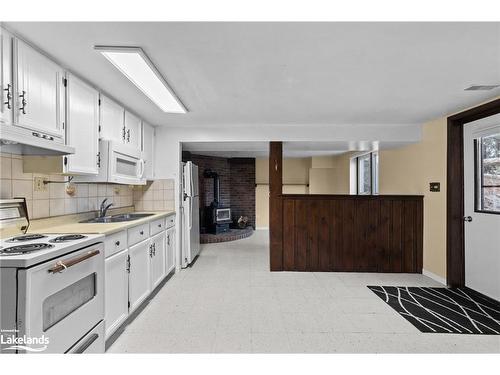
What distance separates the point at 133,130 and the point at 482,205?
3951 millimetres

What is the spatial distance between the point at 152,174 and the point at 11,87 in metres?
2.42

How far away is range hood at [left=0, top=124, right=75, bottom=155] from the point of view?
5.07 ft

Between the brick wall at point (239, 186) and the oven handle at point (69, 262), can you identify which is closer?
the oven handle at point (69, 262)

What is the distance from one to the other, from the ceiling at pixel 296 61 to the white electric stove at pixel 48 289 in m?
1.18

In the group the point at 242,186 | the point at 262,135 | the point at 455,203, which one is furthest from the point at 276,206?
the point at 242,186

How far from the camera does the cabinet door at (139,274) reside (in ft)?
8.20

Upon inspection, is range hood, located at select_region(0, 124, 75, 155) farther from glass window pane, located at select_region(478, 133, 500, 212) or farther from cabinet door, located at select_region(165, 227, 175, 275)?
glass window pane, located at select_region(478, 133, 500, 212)

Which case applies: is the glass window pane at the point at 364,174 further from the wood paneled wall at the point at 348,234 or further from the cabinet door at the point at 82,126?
Result: the cabinet door at the point at 82,126

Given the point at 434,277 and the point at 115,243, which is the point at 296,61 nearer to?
the point at 115,243

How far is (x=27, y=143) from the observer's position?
1.65m

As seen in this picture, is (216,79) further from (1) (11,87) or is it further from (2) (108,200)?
(2) (108,200)

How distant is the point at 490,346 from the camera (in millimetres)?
2107

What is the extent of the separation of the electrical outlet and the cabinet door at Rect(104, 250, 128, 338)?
814 mm

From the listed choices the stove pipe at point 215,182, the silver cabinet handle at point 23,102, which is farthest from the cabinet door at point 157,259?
the stove pipe at point 215,182
